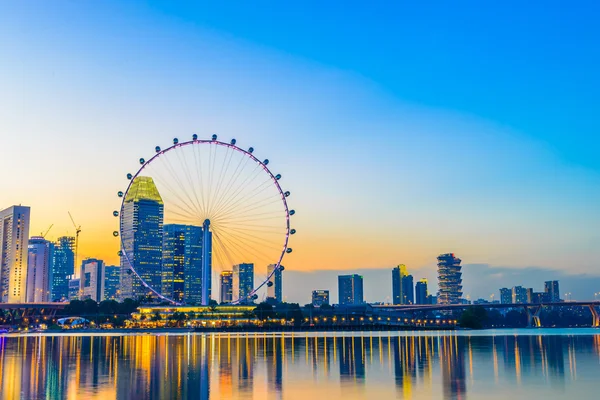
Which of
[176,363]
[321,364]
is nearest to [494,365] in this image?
[321,364]

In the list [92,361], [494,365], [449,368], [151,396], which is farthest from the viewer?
[92,361]

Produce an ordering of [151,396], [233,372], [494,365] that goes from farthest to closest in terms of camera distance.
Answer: [494,365]
[233,372]
[151,396]

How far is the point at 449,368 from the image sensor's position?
46.5m

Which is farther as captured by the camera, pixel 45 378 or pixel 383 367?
pixel 383 367

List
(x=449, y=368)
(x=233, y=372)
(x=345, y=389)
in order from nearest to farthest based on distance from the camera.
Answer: (x=345, y=389), (x=233, y=372), (x=449, y=368)

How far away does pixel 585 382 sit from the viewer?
37812 mm

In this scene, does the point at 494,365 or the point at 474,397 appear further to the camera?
the point at 494,365

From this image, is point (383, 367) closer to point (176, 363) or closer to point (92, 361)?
point (176, 363)

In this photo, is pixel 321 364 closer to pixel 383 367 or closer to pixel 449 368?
pixel 383 367

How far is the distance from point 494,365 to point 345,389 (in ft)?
62.6

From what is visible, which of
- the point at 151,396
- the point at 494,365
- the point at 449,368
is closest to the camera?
the point at 151,396

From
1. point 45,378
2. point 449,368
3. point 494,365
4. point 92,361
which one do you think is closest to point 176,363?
point 92,361

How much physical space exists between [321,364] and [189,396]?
22.1 m

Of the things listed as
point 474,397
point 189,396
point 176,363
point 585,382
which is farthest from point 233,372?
point 585,382
